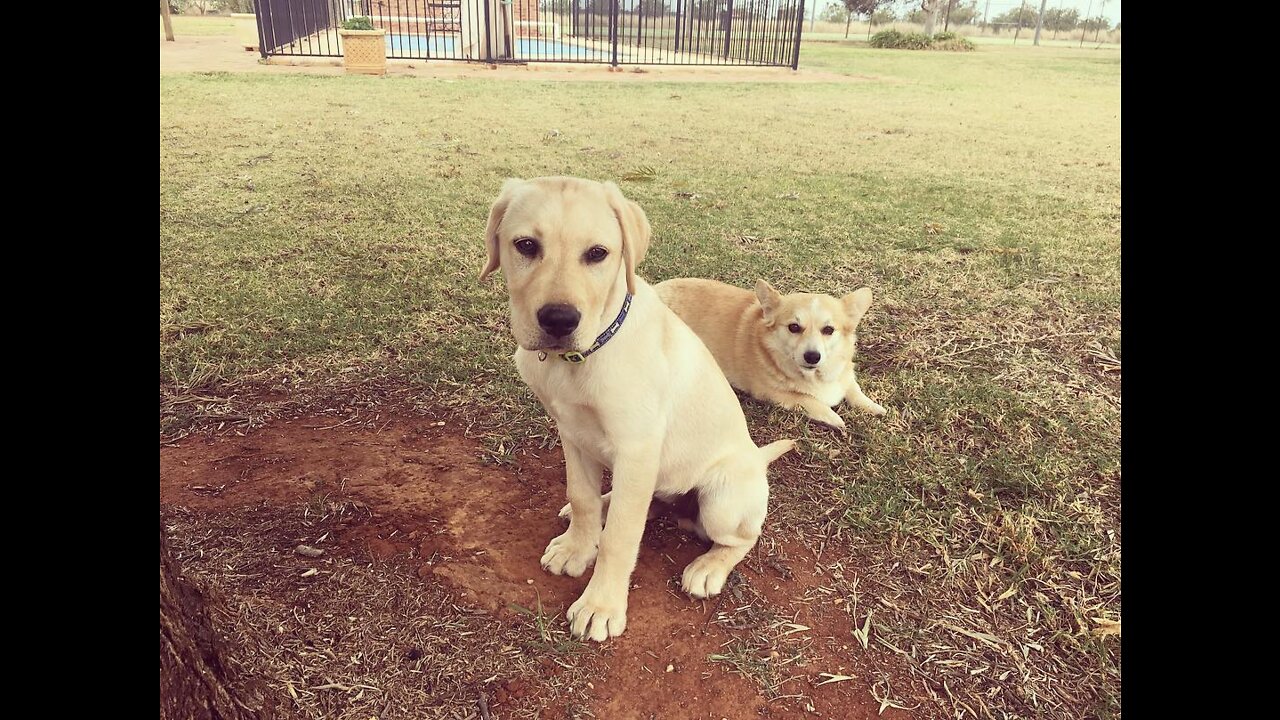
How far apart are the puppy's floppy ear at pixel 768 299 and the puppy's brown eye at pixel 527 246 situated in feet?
7.97

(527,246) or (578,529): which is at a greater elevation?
(527,246)

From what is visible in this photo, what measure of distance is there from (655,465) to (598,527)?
1.40ft

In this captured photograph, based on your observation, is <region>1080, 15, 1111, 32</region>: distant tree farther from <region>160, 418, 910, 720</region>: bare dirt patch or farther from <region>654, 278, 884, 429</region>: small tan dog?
<region>160, 418, 910, 720</region>: bare dirt patch

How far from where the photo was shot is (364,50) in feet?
49.3

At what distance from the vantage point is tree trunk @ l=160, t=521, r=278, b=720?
1513 mm

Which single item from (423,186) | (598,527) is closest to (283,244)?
(423,186)

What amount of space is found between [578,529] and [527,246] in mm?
Answer: 1096

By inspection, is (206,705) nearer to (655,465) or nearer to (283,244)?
(655,465)

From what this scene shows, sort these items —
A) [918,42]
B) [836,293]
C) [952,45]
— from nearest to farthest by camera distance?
1. [836,293]
2. [952,45]
3. [918,42]

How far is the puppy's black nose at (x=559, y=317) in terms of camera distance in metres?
2.09

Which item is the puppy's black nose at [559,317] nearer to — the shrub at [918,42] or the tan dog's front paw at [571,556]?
the tan dog's front paw at [571,556]

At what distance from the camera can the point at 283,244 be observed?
564cm

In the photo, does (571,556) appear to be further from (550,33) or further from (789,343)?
(550,33)

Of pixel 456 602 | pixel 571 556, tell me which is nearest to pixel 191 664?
Result: pixel 456 602
